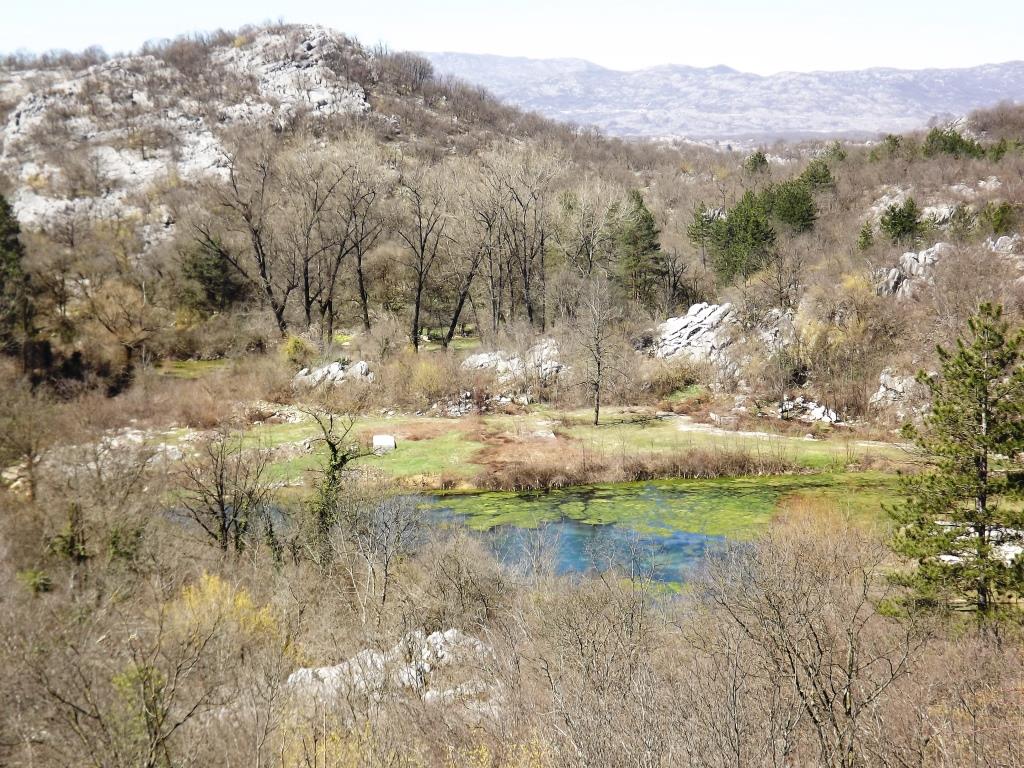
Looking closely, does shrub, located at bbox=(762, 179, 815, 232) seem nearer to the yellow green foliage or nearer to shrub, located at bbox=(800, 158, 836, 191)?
shrub, located at bbox=(800, 158, 836, 191)

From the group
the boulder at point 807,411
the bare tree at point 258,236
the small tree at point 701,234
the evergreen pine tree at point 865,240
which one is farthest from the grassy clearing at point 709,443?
the small tree at point 701,234

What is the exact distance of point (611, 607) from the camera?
609 inches

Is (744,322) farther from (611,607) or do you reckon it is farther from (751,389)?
(611,607)

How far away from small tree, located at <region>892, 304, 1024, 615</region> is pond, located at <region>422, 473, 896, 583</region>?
785 centimetres

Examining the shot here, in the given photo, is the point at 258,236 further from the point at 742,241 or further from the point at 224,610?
the point at 224,610

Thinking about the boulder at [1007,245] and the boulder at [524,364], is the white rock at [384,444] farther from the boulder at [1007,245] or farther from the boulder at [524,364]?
the boulder at [1007,245]

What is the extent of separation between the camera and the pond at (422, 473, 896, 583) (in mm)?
22062

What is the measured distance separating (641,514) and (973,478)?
46.6 feet

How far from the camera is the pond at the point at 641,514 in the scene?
869 inches

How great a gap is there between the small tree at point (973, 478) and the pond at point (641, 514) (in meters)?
7.85

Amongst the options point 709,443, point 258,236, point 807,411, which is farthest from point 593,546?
point 258,236

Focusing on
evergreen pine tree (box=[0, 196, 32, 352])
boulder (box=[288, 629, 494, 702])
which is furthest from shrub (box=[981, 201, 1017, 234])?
evergreen pine tree (box=[0, 196, 32, 352])

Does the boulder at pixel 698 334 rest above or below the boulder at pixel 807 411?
above

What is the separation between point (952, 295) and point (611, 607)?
33.4m
